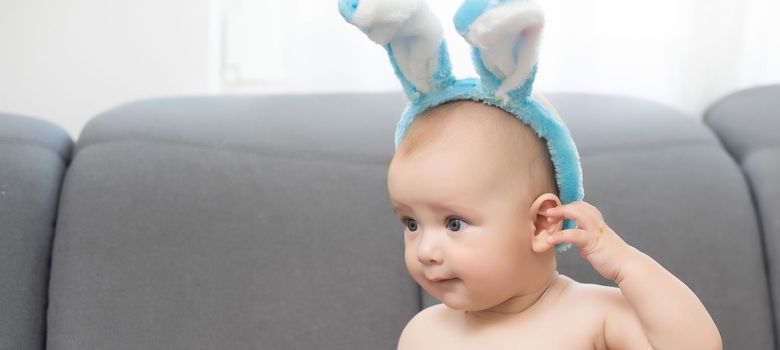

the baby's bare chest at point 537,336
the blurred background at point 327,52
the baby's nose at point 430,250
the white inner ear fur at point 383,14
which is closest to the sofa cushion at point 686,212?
the blurred background at point 327,52

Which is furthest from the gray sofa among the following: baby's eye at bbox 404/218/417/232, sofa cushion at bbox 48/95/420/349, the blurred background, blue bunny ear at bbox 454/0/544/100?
blue bunny ear at bbox 454/0/544/100

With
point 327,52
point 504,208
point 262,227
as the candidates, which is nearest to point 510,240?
point 504,208

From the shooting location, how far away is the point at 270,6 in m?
2.09

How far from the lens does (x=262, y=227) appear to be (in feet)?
5.00

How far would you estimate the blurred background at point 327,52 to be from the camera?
1927mm

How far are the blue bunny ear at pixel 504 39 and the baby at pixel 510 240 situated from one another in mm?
47

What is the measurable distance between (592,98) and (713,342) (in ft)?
2.98

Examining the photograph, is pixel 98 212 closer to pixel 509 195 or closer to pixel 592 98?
pixel 509 195

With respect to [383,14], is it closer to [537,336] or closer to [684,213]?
[537,336]

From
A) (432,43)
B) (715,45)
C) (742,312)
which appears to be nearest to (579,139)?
(742,312)

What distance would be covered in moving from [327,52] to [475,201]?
0.96 m

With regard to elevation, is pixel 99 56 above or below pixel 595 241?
below

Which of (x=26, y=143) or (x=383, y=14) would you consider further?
(x=26, y=143)

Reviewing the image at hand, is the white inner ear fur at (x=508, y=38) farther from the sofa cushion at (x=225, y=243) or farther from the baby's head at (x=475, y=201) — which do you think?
the sofa cushion at (x=225, y=243)
